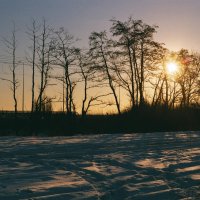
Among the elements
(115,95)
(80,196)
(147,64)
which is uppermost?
(147,64)

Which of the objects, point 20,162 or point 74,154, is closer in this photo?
point 20,162

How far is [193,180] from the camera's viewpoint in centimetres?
828

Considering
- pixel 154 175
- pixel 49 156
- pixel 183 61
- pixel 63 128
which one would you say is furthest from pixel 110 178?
pixel 183 61

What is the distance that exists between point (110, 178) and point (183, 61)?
146ft

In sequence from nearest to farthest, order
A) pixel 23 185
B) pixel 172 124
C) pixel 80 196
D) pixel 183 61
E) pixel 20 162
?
pixel 80 196
pixel 23 185
pixel 20 162
pixel 172 124
pixel 183 61

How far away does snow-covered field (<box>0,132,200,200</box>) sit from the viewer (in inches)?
267

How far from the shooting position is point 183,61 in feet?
167

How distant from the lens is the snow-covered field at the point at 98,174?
678cm

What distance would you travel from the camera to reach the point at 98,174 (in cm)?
852

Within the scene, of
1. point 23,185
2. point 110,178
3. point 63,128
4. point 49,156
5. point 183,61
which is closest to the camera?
point 23,185

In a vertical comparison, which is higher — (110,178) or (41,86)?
(41,86)

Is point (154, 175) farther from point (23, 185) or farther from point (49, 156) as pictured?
point (49, 156)

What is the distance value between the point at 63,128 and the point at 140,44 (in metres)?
13.3

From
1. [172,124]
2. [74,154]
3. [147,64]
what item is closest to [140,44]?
[147,64]
